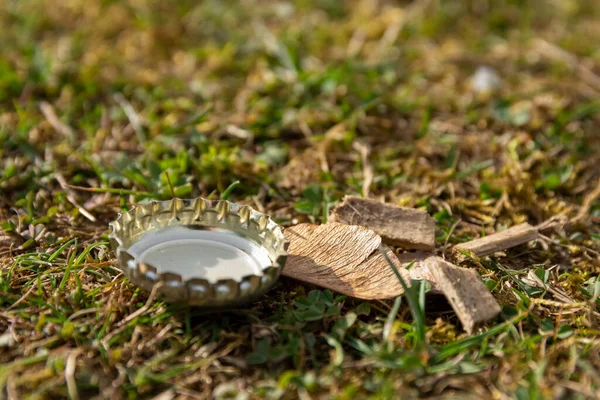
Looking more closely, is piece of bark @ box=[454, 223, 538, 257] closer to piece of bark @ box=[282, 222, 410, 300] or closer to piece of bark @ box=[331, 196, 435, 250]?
piece of bark @ box=[331, 196, 435, 250]

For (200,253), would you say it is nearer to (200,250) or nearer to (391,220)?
(200,250)

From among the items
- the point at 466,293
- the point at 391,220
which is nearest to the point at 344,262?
the point at 391,220

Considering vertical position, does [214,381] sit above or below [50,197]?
below

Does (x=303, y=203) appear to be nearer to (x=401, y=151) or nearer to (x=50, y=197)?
(x=401, y=151)

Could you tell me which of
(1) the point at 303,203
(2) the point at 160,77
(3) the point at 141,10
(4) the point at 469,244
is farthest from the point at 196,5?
(4) the point at 469,244

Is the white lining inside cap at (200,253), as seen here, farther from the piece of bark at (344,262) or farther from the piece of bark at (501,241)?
the piece of bark at (501,241)

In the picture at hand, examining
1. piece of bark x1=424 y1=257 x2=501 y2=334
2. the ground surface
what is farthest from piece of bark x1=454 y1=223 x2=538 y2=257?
piece of bark x1=424 y1=257 x2=501 y2=334
